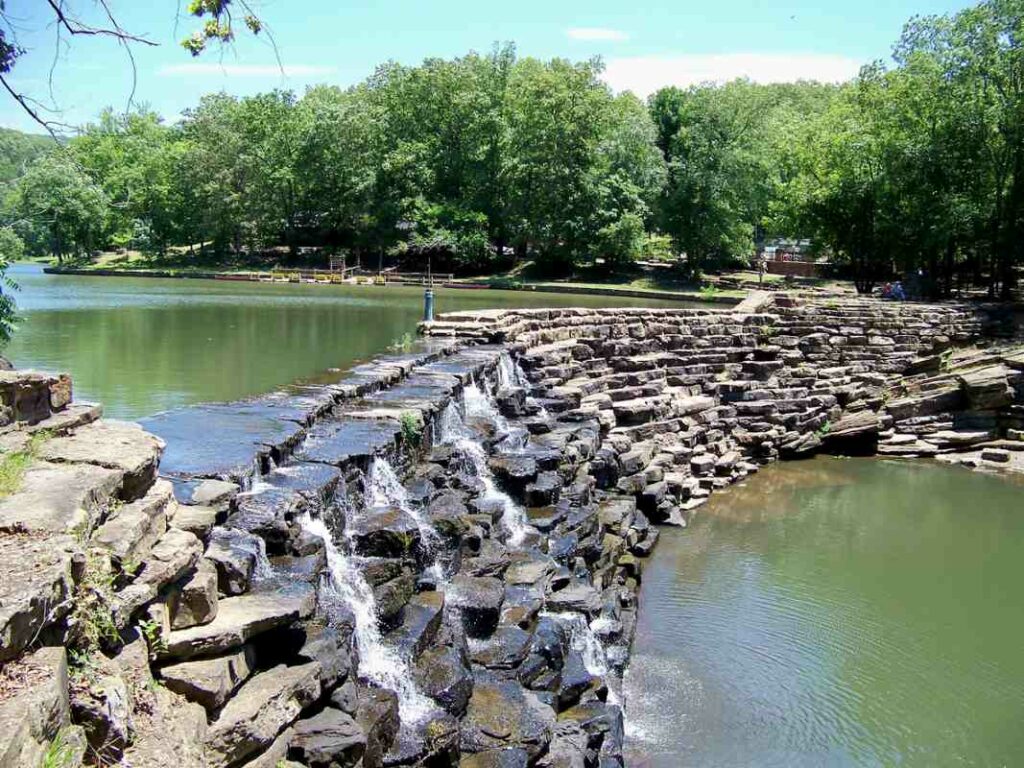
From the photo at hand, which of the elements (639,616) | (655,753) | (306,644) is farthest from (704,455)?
(306,644)

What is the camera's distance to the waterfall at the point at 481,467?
10008mm

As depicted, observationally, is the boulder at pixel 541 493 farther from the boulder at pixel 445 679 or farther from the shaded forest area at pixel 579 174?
the shaded forest area at pixel 579 174

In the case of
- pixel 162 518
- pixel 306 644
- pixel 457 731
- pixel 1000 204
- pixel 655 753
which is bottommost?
pixel 655 753

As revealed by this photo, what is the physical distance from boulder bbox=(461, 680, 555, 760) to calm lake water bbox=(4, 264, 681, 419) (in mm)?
6788

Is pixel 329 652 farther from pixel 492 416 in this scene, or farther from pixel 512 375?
pixel 512 375

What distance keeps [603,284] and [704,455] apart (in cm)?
2897

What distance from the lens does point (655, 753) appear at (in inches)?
303

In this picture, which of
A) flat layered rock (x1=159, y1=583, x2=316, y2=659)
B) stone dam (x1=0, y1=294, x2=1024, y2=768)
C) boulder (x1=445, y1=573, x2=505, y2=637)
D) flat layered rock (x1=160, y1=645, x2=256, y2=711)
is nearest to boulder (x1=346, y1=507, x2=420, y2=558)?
stone dam (x1=0, y1=294, x2=1024, y2=768)

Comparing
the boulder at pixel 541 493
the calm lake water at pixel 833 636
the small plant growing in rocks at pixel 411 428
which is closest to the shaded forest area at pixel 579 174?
the calm lake water at pixel 833 636

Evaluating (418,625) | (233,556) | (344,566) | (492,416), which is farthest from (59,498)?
(492,416)

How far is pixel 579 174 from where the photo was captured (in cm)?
4662

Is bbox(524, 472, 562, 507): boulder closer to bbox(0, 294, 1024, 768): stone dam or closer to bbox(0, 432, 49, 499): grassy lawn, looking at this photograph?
bbox(0, 294, 1024, 768): stone dam

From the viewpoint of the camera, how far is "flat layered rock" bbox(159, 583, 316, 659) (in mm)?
4984

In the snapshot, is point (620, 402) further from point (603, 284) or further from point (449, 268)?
point (449, 268)
